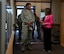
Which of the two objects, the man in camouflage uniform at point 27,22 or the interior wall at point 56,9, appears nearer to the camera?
the man in camouflage uniform at point 27,22

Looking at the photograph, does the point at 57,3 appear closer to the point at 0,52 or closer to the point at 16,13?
the point at 16,13

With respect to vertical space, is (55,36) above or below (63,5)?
below

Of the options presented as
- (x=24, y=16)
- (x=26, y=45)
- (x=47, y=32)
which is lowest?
(x=26, y=45)

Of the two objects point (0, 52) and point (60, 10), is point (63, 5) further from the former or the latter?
point (0, 52)

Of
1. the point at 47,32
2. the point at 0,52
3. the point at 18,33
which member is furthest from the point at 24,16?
the point at 0,52

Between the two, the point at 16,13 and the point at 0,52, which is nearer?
the point at 0,52

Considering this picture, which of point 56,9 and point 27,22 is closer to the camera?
point 27,22

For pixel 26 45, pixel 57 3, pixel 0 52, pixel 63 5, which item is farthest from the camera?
pixel 57 3

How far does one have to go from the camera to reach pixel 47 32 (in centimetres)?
603

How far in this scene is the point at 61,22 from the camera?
8.12 m

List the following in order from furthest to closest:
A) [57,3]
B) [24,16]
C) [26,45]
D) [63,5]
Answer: [57,3] < [63,5] < [26,45] < [24,16]

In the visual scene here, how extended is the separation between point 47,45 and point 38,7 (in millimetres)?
2800

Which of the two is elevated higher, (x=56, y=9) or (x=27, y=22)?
(x=56, y=9)

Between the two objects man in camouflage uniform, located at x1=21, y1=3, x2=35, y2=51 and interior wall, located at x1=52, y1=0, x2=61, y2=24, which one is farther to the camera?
interior wall, located at x1=52, y1=0, x2=61, y2=24
